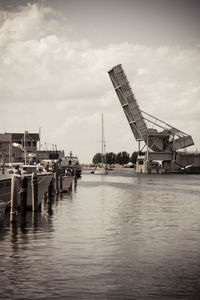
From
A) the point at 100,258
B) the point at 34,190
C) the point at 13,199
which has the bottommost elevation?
the point at 100,258

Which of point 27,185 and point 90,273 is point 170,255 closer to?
point 90,273

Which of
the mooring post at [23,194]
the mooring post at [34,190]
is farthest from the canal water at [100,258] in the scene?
the mooring post at [34,190]

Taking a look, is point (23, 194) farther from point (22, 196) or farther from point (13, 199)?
point (13, 199)

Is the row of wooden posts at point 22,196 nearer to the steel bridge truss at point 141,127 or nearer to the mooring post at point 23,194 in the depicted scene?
the mooring post at point 23,194

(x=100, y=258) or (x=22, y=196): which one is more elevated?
(x=22, y=196)

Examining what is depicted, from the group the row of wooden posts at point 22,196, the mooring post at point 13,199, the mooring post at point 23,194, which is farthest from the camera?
the mooring post at point 23,194

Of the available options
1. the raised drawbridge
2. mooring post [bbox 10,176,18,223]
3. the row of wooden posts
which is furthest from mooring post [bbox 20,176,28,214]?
the raised drawbridge

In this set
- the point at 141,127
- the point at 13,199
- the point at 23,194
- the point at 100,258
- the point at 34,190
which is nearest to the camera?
the point at 100,258

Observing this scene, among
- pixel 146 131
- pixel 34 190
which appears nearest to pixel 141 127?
pixel 146 131

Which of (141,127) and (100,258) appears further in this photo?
(141,127)

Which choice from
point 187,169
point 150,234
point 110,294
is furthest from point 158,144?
point 110,294

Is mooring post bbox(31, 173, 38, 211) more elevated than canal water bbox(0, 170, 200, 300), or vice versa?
mooring post bbox(31, 173, 38, 211)

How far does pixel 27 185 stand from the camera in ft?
78.2

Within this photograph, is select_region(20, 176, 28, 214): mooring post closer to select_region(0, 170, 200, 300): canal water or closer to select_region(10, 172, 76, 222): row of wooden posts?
select_region(10, 172, 76, 222): row of wooden posts
